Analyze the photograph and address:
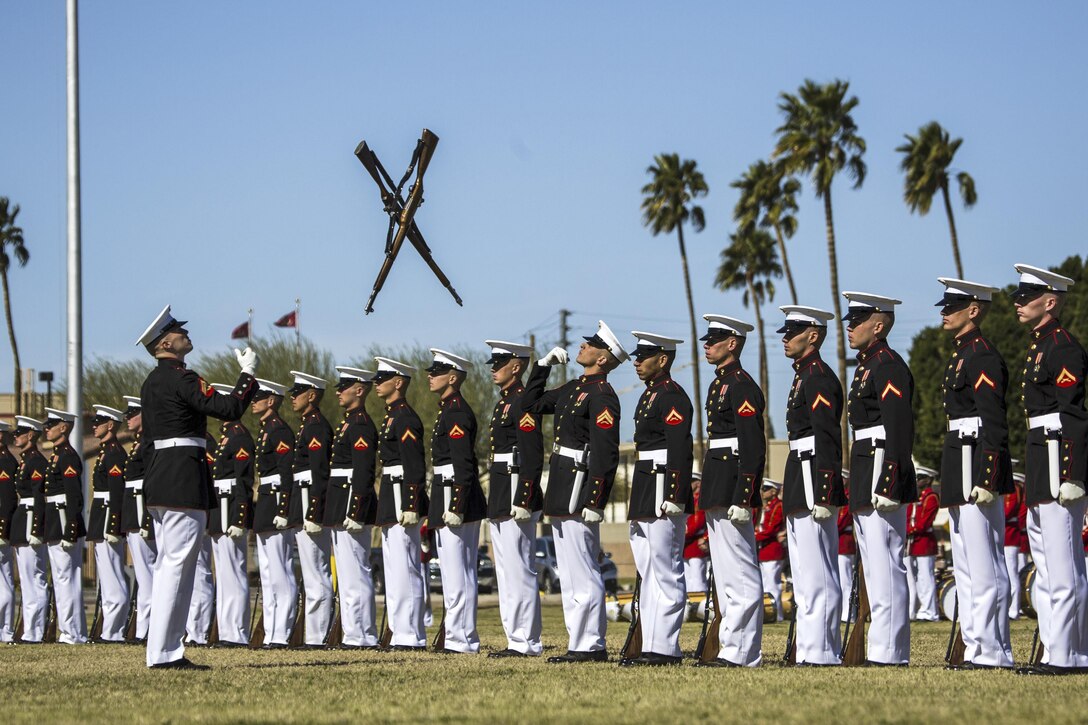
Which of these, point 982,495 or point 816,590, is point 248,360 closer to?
point 816,590

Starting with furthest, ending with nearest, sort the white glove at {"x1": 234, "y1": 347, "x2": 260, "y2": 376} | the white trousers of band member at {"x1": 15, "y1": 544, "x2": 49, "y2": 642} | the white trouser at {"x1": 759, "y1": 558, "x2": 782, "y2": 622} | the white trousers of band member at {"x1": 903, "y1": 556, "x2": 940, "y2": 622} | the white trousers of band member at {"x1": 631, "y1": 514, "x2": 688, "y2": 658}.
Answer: the white trousers of band member at {"x1": 903, "y1": 556, "x2": 940, "y2": 622} → the white trouser at {"x1": 759, "y1": 558, "x2": 782, "y2": 622} → the white trousers of band member at {"x1": 15, "y1": 544, "x2": 49, "y2": 642} → the white glove at {"x1": 234, "y1": 347, "x2": 260, "y2": 376} → the white trousers of band member at {"x1": 631, "y1": 514, "x2": 688, "y2": 658}

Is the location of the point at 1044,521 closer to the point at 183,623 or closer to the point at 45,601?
the point at 183,623

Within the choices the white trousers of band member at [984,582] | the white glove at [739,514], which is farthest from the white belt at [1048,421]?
the white glove at [739,514]

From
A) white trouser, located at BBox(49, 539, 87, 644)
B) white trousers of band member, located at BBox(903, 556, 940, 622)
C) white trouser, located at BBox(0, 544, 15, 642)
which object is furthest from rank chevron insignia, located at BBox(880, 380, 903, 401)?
white trouser, located at BBox(0, 544, 15, 642)

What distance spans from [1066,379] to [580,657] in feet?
13.7

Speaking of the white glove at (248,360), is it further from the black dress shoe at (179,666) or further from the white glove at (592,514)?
the white glove at (592,514)

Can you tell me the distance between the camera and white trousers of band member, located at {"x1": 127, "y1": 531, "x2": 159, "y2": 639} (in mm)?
16219

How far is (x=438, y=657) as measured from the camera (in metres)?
12.9

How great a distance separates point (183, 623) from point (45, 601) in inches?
253

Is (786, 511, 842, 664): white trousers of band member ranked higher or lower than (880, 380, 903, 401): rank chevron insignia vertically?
lower

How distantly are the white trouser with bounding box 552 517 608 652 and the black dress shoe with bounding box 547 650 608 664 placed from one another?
0.11 feet

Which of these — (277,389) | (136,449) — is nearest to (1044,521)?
(277,389)

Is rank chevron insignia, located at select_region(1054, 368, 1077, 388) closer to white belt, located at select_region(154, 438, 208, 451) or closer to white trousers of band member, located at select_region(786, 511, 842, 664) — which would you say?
white trousers of band member, located at select_region(786, 511, 842, 664)

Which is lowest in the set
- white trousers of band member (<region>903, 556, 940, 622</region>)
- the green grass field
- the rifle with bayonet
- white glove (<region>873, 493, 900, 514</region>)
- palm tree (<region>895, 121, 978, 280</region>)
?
white trousers of band member (<region>903, 556, 940, 622</region>)
